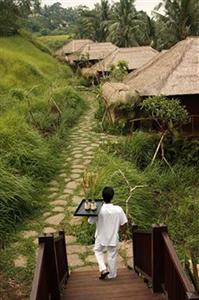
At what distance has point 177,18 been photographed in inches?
1315

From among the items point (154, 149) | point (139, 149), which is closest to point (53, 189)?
point (139, 149)

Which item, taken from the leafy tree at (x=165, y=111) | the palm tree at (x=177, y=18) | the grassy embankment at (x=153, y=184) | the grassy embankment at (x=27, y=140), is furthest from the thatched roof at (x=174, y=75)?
the palm tree at (x=177, y=18)

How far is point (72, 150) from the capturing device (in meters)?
13.5

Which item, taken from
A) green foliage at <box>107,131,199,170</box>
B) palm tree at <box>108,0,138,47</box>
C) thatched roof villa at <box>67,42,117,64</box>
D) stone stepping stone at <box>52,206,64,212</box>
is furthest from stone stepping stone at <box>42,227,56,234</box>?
palm tree at <box>108,0,138,47</box>

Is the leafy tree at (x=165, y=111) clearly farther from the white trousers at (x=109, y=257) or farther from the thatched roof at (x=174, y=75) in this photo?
the white trousers at (x=109, y=257)

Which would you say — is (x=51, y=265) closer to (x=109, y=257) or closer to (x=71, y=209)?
(x=109, y=257)

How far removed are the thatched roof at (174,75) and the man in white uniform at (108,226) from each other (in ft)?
25.6

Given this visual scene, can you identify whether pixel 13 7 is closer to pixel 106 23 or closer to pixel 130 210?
pixel 106 23

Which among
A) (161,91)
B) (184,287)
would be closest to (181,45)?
(161,91)

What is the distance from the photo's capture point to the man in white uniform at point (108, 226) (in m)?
5.61

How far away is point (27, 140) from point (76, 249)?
4702mm

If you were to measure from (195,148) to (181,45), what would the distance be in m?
4.82

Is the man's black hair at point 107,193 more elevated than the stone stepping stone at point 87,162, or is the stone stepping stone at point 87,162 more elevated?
the man's black hair at point 107,193

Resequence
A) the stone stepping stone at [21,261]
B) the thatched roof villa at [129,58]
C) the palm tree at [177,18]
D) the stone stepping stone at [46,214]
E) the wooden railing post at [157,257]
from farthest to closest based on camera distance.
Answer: the palm tree at [177,18] → the thatched roof villa at [129,58] → the stone stepping stone at [46,214] → the stone stepping stone at [21,261] → the wooden railing post at [157,257]
